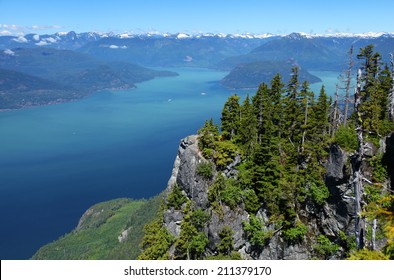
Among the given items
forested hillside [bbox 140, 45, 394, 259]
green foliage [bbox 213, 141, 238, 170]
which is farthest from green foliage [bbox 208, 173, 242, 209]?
green foliage [bbox 213, 141, 238, 170]

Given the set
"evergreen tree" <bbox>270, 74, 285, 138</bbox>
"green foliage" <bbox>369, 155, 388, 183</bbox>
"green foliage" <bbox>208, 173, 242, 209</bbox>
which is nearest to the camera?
"green foliage" <bbox>369, 155, 388, 183</bbox>

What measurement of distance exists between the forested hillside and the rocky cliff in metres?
0.09

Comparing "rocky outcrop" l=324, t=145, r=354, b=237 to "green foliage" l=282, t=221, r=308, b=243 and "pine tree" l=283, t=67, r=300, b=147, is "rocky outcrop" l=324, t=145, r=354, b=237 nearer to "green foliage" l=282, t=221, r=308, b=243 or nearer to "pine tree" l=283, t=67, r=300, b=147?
"green foliage" l=282, t=221, r=308, b=243

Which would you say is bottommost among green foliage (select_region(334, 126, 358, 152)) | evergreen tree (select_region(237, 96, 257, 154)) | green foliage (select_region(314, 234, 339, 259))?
green foliage (select_region(314, 234, 339, 259))

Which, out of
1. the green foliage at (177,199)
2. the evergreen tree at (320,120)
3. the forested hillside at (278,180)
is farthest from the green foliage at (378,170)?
the green foliage at (177,199)

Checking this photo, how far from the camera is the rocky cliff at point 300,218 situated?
2938 cm

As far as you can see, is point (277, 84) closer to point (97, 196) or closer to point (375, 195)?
point (375, 195)

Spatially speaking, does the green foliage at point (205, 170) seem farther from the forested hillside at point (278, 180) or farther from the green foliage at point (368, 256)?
the green foliage at point (368, 256)

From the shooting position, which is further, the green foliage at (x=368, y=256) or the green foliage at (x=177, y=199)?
the green foliage at (x=177, y=199)

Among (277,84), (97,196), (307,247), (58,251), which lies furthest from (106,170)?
(307,247)

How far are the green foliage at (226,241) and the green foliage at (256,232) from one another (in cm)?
160

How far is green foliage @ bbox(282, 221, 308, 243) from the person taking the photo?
104ft
